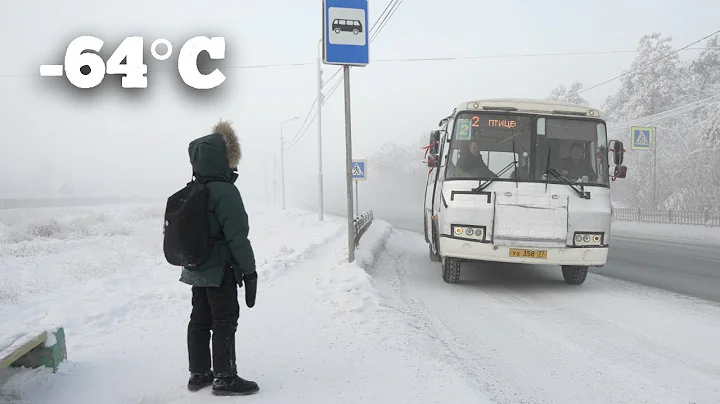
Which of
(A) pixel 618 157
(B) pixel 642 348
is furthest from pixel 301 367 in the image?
(A) pixel 618 157

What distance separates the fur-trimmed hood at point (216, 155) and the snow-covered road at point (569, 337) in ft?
8.36

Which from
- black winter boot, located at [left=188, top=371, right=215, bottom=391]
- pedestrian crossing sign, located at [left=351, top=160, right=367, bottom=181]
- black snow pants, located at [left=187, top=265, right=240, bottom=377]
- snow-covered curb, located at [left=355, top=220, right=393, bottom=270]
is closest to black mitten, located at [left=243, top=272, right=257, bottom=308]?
black snow pants, located at [left=187, top=265, right=240, bottom=377]

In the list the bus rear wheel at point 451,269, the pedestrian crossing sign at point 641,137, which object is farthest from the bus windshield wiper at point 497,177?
the pedestrian crossing sign at point 641,137

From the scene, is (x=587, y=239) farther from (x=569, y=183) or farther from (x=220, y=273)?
(x=220, y=273)

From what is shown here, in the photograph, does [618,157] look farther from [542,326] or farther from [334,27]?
[334,27]

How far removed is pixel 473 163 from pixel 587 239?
205cm

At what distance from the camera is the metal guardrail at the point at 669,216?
2442cm

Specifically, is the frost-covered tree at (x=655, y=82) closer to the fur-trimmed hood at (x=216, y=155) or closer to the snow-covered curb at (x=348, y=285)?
the snow-covered curb at (x=348, y=285)

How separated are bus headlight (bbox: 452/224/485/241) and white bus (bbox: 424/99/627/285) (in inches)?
0.6

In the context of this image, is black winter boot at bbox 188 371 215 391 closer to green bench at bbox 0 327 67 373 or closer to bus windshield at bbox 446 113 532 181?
green bench at bbox 0 327 67 373

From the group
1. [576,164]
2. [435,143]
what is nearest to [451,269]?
[435,143]

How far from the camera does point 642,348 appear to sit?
14.8 ft

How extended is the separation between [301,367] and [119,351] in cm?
187

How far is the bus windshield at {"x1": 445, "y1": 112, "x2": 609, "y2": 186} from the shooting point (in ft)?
Answer: 23.3
